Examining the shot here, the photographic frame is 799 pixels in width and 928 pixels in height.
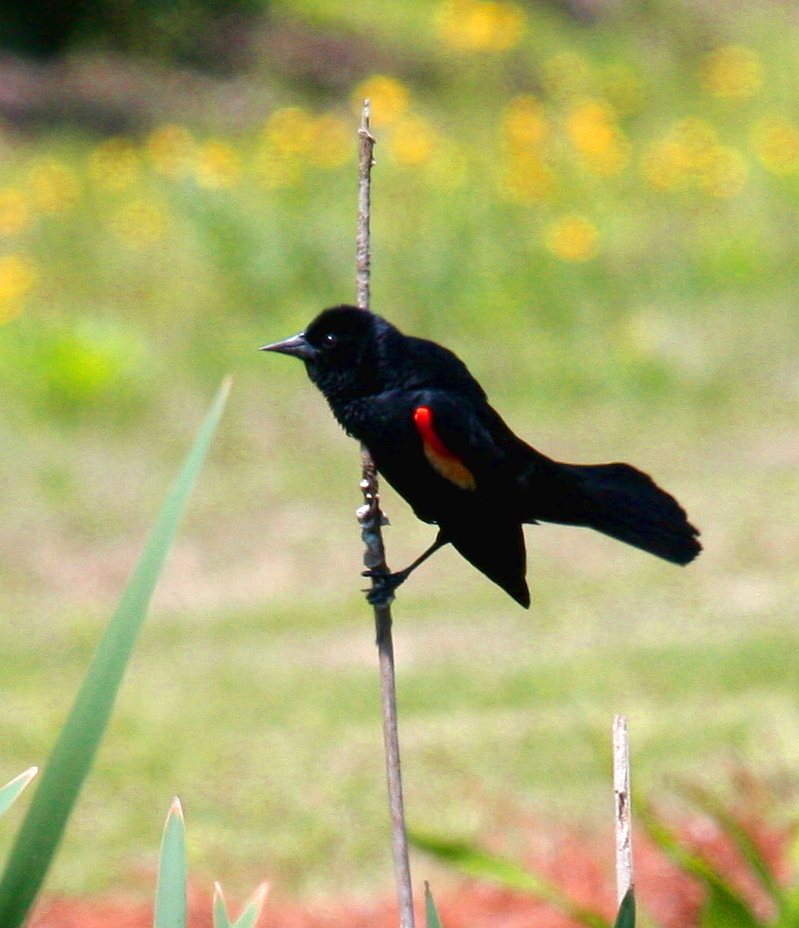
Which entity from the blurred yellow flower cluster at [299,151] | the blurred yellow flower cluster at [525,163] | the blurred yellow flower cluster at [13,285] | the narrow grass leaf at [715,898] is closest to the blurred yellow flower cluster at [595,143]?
the blurred yellow flower cluster at [525,163]

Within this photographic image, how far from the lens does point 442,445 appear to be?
1.79 m

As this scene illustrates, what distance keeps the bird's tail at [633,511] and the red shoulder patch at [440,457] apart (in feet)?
0.43

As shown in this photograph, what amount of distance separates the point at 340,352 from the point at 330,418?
182 inches

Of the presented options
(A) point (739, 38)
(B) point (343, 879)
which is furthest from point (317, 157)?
(A) point (739, 38)

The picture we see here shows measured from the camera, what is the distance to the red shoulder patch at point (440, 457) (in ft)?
5.84

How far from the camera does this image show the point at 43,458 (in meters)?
6.01

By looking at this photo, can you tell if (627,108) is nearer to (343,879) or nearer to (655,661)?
(655,661)

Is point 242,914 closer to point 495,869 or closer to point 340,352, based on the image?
point 340,352

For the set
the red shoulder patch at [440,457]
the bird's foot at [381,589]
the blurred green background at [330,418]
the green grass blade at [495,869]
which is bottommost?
the green grass blade at [495,869]

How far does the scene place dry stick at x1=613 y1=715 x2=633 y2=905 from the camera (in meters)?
1.19

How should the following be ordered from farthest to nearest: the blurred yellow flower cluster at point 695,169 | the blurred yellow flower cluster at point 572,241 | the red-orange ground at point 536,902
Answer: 1. the blurred yellow flower cluster at point 695,169
2. the blurred yellow flower cluster at point 572,241
3. the red-orange ground at point 536,902

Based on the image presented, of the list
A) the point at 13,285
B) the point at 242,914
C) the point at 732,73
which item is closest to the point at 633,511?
the point at 242,914

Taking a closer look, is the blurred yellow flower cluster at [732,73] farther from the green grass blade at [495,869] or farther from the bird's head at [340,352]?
the bird's head at [340,352]

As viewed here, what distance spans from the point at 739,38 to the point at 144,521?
328 inches
